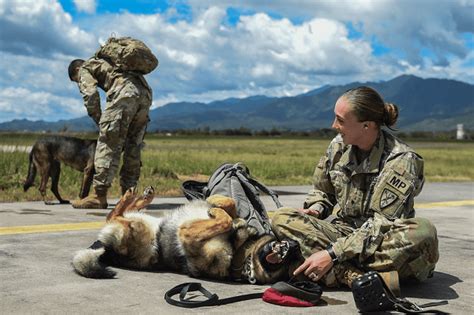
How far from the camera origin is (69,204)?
867 centimetres

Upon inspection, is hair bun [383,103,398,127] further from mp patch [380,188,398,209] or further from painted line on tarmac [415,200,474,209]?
painted line on tarmac [415,200,474,209]

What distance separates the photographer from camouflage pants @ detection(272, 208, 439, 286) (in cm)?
391

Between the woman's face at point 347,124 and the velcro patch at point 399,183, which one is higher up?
the woman's face at point 347,124

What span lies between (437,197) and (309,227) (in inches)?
305

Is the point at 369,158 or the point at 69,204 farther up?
the point at 369,158

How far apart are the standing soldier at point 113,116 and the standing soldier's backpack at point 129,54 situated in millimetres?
65

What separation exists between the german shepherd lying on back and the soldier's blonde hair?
5.16 meters

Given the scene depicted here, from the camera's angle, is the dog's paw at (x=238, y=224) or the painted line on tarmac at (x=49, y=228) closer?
the dog's paw at (x=238, y=224)

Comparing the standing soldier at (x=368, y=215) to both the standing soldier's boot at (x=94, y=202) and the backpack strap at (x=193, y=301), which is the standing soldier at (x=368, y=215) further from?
the standing soldier's boot at (x=94, y=202)

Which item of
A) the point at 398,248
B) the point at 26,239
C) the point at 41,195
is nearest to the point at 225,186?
the point at 398,248

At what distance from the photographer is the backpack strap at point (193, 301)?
11.8 feet

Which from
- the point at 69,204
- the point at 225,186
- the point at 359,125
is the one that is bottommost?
the point at 69,204

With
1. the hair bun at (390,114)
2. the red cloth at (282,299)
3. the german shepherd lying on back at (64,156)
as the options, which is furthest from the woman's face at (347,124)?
the german shepherd lying on back at (64,156)

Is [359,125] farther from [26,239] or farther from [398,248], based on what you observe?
[26,239]
